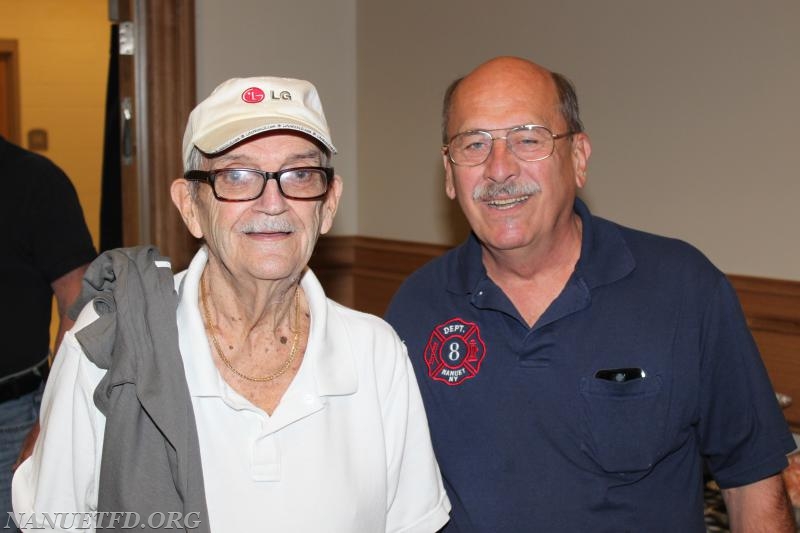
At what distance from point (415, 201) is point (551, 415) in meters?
2.13

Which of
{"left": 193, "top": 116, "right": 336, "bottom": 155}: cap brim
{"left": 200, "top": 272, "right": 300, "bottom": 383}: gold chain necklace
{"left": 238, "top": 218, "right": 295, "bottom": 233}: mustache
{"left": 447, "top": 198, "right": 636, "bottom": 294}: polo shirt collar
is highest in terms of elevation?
{"left": 193, "top": 116, "right": 336, "bottom": 155}: cap brim

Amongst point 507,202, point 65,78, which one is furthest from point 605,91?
point 65,78

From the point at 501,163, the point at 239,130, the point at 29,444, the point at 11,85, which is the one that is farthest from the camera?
the point at 11,85

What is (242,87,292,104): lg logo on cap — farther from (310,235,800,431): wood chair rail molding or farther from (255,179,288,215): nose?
(310,235,800,431): wood chair rail molding

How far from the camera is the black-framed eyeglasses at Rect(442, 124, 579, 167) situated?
1973mm

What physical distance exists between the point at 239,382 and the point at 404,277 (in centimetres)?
232

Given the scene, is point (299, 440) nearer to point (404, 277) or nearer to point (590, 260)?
point (590, 260)

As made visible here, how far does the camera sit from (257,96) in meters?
1.57

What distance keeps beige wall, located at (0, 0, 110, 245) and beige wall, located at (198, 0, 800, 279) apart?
3.61 metres

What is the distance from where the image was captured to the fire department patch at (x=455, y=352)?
194 cm

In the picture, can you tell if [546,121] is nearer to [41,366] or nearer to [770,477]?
[770,477]

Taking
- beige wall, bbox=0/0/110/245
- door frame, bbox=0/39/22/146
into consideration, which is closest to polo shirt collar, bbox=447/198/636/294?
beige wall, bbox=0/0/110/245

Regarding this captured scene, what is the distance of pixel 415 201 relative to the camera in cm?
387

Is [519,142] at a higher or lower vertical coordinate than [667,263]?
higher
